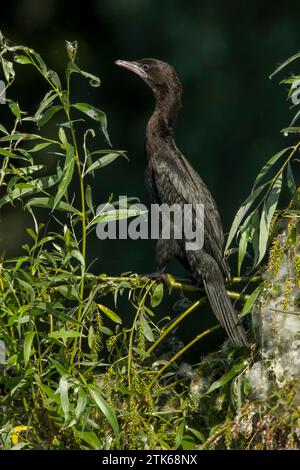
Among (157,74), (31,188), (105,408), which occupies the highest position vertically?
(157,74)

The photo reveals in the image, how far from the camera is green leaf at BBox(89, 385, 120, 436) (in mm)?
2180

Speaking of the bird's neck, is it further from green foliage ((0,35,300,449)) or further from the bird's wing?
green foliage ((0,35,300,449))

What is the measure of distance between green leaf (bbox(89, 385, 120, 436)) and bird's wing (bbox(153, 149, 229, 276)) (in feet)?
3.10

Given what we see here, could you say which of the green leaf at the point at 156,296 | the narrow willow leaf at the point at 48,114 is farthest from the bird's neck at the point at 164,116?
the narrow willow leaf at the point at 48,114

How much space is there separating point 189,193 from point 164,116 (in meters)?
0.34

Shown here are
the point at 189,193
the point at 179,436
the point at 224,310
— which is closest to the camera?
the point at 179,436

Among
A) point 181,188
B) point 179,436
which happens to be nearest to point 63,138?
point 179,436

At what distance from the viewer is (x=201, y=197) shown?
3.22 metres

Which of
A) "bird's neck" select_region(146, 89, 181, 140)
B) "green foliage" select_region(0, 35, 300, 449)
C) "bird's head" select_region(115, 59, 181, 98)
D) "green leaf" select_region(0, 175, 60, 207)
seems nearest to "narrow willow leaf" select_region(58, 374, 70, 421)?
"green foliage" select_region(0, 35, 300, 449)

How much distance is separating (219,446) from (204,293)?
31.1 inches

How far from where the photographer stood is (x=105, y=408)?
7.20 feet

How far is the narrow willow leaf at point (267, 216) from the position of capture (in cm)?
244

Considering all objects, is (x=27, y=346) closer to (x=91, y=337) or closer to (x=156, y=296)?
(x=91, y=337)

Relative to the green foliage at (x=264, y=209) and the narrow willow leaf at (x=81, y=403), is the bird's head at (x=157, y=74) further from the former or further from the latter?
the narrow willow leaf at (x=81, y=403)
